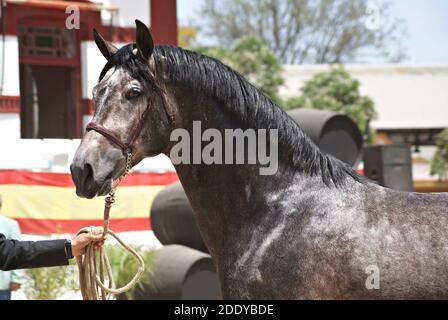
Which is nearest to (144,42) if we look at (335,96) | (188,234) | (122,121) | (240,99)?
(122,121)

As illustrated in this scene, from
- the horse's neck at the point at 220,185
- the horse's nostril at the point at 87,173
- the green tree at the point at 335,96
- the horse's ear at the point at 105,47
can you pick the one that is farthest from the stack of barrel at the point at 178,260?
the green tree at the point at 335,96

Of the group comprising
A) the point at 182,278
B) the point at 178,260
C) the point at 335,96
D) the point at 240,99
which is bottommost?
the point at 182,278

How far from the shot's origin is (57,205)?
31.0ft

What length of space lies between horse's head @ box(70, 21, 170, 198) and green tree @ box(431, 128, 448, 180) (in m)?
24.0

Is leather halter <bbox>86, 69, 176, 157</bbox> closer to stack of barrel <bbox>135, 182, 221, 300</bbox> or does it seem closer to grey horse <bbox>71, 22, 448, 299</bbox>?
grey horse <bbox>71, 22, 448, 299</bbox>

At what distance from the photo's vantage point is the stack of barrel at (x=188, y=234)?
8.20 metres

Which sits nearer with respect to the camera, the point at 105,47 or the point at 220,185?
the point at 220,185

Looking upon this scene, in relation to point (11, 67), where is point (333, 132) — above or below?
Answer: below

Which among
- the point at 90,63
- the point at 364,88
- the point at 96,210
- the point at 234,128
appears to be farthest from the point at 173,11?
the point at 364,88

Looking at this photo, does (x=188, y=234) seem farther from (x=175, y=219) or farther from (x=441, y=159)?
(x=441, y=159)

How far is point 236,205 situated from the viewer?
3.82 meters

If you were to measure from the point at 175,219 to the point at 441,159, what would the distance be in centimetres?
1993

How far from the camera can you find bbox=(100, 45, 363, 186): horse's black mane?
Result: 385 cm

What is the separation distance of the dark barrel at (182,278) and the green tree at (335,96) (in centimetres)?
1684
